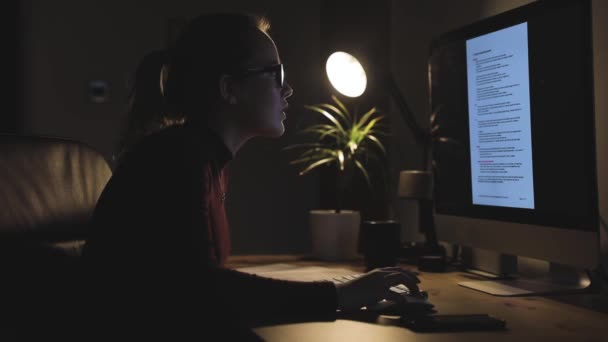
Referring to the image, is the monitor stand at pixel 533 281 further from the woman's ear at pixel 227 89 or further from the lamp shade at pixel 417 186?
the woman's ear at pixel 227 89

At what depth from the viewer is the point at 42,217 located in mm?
1248

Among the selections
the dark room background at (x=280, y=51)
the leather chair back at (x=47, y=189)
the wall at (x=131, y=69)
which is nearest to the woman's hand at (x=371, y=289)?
the leather chair back at (x=47, y=189)

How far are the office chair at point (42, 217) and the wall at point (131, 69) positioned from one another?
5.45 feet

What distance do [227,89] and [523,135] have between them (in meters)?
0.64

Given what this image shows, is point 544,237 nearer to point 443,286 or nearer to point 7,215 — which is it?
point 443,286

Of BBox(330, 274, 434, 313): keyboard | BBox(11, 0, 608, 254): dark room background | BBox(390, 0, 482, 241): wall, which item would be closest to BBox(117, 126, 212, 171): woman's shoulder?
BBox(330, 274, 434, 313): keyboard

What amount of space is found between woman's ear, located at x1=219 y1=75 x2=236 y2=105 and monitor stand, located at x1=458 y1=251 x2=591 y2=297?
2.26 ft

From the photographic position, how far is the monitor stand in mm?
1304

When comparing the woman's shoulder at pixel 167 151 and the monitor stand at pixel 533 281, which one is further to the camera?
the monitor stand at pixel 533 281

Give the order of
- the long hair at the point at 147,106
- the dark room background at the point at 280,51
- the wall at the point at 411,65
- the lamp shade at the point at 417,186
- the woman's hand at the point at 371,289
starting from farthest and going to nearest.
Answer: the dark room background at the point at 280,51
the wall at the point at 411,65
the lamp shade at the point at 417,186
the long hair at the point at 147,106
the woman's hand at the point at 371,289

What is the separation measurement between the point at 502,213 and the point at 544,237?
0.14 meters

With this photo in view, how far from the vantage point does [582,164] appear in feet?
3.77

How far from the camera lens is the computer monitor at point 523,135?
1.15 metres

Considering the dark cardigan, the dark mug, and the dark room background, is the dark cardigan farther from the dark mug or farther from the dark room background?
the dark room background
